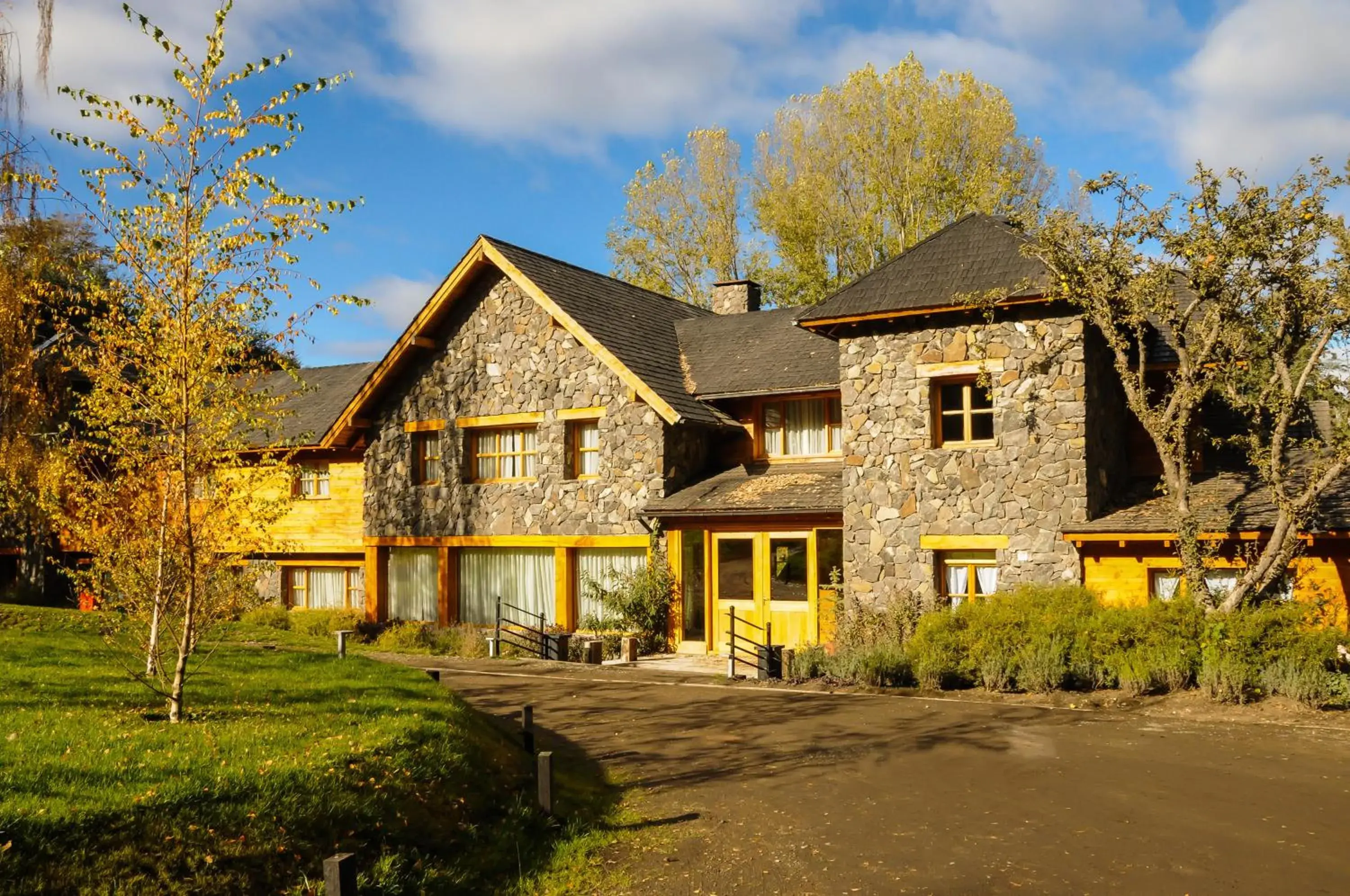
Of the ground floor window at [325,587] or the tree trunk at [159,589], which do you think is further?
the ground floor window at [325,587]

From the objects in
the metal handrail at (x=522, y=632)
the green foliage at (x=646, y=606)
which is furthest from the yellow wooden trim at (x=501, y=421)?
the green foliage at (x=646, y=606)

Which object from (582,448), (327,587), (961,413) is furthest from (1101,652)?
(327,587)

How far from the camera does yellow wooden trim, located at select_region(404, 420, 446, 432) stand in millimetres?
25828

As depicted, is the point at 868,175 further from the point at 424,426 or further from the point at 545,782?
the point at 545,782

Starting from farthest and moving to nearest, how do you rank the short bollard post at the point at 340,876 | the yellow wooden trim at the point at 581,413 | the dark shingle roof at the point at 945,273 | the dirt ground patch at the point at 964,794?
the yellow wooden trim at the point at 581,413
the dark shingle roof at the point at 945,273
the dirt ground patch at the point at 964,794
the short bollard post at the point at 340,876

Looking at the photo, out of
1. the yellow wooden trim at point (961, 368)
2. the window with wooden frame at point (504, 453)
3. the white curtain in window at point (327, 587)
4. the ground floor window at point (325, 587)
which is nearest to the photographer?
the yellow wooden trim at point (961, 368)

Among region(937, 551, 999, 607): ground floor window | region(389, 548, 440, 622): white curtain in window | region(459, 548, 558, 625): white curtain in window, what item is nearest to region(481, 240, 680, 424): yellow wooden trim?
region(459, 548, 558, 625): white curtain in window

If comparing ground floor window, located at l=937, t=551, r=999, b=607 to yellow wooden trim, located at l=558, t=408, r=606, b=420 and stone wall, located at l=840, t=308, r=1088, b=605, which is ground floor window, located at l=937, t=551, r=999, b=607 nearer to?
stone wall, located at l=840, t=308, r=1088, b=605

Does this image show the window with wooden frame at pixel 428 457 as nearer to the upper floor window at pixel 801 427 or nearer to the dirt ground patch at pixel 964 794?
the upper floor window at pixel 801 427

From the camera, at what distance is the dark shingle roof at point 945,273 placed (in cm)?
1919

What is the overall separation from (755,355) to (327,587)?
45.3 ft

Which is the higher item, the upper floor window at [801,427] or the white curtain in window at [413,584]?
the upper floor window at [801,427]

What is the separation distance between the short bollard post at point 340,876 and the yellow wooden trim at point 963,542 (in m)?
14.3

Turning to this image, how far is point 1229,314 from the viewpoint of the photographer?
16.1m
